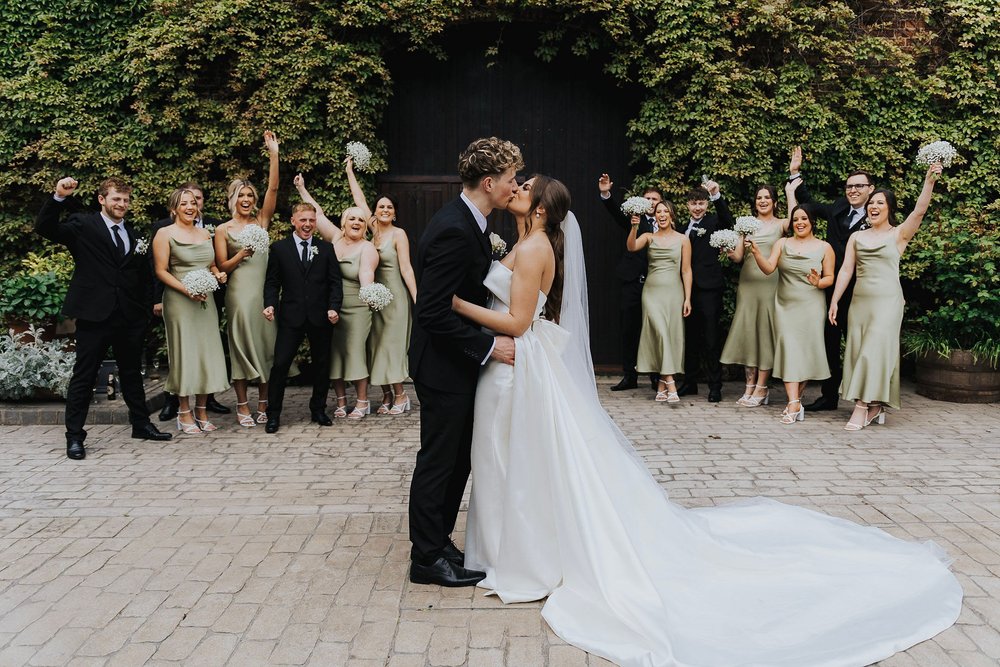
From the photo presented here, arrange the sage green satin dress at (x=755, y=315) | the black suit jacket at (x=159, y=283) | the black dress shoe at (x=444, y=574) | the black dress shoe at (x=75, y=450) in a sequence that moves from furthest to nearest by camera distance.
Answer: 1. the sage green satin dress at (x=755, y=315)
2. the black suit jacket at (x=159, y=283)
3. the black dress shoe at (x=75, y=450)
4. the black dress shoe at (x=444, y=574)

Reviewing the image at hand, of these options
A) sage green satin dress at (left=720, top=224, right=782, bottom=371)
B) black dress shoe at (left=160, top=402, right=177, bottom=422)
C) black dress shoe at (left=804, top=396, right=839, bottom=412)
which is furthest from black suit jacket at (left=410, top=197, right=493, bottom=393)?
black dress shoe at (left=804, top=396, right=839, bottom=412)

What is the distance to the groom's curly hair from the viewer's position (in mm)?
3939

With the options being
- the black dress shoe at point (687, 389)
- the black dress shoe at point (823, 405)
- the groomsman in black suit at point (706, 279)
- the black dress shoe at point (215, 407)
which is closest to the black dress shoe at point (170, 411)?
the black dress shoe at point (215, 407)

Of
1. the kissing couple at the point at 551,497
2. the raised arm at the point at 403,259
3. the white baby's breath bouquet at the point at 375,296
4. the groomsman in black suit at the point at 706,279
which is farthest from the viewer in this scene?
the groomsman in black suit at the point at 706,279

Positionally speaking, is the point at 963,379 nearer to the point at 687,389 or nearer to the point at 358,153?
the point at 687,389

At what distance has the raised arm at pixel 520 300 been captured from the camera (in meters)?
4.07

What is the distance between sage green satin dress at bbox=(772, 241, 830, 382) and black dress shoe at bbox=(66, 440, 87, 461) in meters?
6.47

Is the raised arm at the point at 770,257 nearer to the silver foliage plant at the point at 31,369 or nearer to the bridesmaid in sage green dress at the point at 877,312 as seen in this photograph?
the bridesmaid in sage green dress at the point at 877,312

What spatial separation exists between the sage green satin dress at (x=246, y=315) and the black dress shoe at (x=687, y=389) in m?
4.57

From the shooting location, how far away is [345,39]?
9797mm

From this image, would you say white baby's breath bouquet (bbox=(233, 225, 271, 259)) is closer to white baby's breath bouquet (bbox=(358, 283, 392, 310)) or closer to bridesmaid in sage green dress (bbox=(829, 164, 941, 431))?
white baby's breath bouquet (bbox=(358, 283, 392, 310))

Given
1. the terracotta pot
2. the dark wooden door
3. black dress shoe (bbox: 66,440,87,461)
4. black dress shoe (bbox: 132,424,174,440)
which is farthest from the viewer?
the dark wooden door

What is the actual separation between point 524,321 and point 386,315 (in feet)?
14.2

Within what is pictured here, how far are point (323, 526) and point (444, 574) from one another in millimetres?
1244
